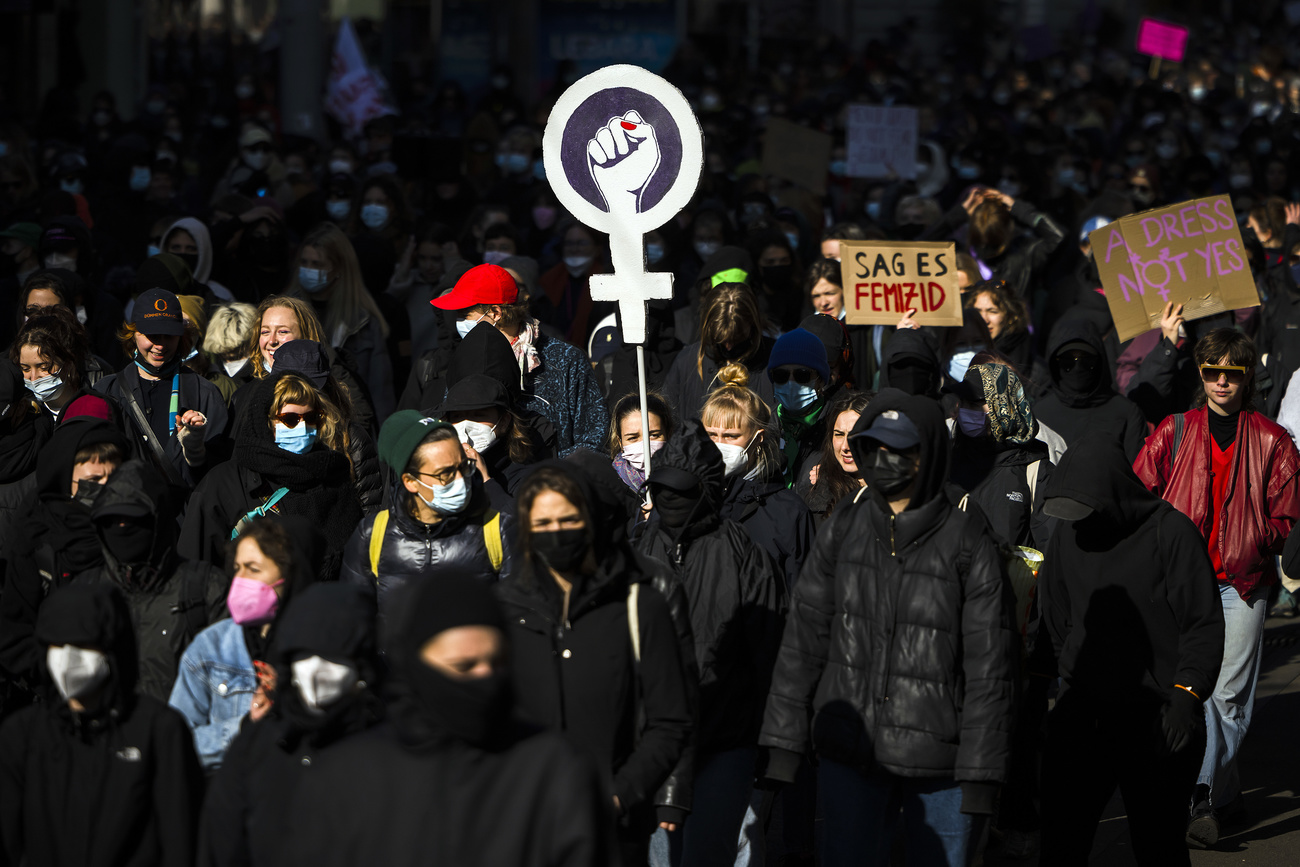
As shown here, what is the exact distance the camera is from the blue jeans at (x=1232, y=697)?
5871 mm

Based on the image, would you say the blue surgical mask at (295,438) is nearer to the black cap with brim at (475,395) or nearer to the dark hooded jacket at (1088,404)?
the black cap with brim at (475,395)

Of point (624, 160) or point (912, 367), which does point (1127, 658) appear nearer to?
point (912, 367)

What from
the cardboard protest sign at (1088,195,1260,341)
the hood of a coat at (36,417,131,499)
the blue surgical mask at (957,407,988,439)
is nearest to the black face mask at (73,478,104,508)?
the hood of a coat at (36,417,131,499)

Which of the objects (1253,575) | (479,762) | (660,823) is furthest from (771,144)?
(479,762)

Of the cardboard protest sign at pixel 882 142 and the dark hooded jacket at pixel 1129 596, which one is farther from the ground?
the cardboard protest sign at pixel 882 142

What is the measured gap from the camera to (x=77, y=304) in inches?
322

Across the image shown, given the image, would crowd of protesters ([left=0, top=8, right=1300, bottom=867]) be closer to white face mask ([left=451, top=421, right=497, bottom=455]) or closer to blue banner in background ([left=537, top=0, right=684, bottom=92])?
white face mask ([left=451, top=421, right=497, bottom=455])

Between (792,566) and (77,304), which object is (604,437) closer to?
(792,566)

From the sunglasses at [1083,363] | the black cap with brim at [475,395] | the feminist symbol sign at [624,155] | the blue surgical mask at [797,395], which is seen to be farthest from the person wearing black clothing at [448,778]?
the sunglasses at [1083,363]

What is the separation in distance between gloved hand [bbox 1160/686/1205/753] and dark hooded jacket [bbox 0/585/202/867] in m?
2.66

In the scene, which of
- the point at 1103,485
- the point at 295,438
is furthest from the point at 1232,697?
the point at 295,438

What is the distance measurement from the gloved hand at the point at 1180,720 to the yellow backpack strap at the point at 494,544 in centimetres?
195

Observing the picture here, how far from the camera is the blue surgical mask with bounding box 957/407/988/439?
6.22 m

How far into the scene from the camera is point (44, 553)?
4.98 meters
